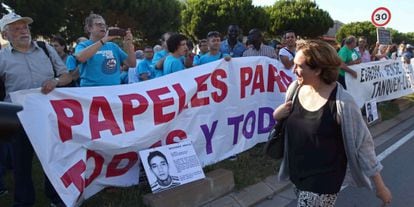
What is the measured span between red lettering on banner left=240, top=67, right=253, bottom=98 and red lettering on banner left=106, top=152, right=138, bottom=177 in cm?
193

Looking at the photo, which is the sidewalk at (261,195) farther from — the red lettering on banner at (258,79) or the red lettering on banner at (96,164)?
the red lettering on banner at (258,79)

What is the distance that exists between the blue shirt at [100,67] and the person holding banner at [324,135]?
233cm

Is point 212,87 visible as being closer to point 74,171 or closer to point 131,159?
point 131,159

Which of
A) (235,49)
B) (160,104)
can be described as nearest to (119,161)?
(160,104)

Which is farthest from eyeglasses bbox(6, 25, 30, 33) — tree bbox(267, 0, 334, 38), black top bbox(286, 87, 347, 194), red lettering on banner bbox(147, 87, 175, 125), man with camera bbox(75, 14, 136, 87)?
tree bbox(267, 0, 334, 38)

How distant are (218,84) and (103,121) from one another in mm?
1782

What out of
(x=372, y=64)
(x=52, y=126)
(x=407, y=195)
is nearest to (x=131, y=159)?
(x=52, y=126)

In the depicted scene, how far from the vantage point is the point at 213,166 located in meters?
5.19

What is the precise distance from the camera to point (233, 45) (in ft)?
25.5

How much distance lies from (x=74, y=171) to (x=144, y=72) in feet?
10.8

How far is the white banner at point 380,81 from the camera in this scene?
8.27 m

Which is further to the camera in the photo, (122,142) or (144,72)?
(144,72)

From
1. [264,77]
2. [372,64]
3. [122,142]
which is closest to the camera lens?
[122,142]

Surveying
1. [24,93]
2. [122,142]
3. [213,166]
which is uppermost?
[24,93]
